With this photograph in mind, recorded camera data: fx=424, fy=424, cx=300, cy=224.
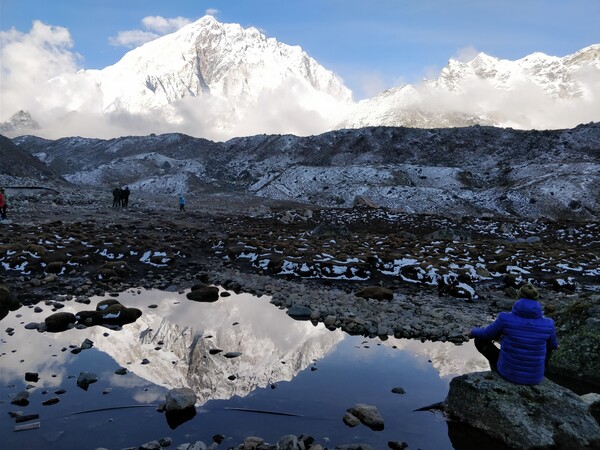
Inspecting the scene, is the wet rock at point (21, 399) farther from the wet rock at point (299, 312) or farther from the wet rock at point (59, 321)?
the wet rock at point (299, 312)

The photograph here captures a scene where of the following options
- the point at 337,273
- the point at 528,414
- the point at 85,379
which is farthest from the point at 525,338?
the point at 337,273

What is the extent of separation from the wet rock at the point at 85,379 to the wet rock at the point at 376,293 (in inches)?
383

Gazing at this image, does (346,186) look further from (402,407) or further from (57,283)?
(402,407)

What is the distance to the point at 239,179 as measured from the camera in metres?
91.1

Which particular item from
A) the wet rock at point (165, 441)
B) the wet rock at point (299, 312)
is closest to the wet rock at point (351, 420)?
the wet rock at point (165, 441)

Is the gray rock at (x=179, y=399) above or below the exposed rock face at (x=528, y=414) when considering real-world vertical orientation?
below

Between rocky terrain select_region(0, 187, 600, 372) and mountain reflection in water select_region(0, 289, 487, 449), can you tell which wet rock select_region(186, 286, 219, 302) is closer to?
mountain reflection in water select_region(0, 289, 487, 449)

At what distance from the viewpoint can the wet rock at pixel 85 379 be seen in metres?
8.57

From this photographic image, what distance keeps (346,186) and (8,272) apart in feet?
171

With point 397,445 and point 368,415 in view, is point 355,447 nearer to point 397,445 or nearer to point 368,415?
point 397,445

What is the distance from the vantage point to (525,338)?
7.00m

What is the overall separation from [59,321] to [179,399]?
5733 mm

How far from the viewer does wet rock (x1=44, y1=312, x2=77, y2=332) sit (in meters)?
11.4

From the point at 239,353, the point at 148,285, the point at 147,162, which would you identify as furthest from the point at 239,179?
the point at 239,353
